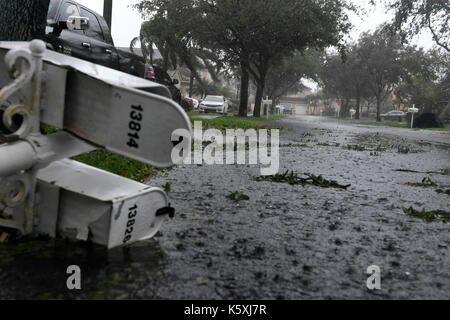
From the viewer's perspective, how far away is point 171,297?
57.9 inches

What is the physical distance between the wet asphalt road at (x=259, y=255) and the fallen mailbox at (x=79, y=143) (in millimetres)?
134

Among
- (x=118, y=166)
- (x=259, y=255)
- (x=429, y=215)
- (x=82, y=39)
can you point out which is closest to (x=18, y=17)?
(x=118, y=166)

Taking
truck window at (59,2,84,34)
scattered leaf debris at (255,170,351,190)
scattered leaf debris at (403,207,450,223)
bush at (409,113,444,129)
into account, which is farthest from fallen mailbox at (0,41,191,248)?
bush at (409,113,444,129)

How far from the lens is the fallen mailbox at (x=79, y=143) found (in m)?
1.55

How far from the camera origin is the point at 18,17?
14.1ft

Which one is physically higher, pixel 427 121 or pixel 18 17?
pixel 427 121

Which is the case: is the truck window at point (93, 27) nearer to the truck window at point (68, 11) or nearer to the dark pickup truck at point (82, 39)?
the dark pickup truck at point (82, 39)

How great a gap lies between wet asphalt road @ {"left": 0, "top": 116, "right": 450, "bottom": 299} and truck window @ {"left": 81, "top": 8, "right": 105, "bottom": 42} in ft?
17.6

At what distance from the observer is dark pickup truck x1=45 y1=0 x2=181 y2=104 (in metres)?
6.27

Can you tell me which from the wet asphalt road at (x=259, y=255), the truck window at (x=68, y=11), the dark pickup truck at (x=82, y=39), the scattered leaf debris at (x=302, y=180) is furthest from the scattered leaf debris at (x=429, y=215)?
the truck window at (x=68, y=11)

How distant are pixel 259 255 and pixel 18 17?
142 inches

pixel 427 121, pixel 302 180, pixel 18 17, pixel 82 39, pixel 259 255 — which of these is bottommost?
pixel 259 255

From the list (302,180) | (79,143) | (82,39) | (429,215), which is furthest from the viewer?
(82,39)

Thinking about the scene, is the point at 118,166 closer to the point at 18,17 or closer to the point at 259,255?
the point at 18,17
